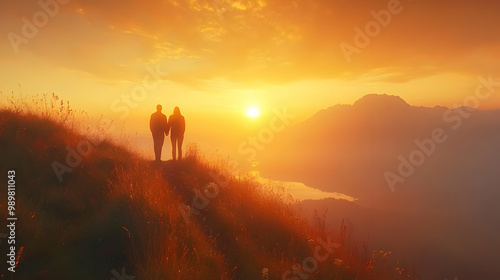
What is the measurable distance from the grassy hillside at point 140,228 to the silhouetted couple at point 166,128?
4125mm

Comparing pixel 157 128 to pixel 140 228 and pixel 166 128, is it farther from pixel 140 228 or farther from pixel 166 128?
pixel 140 228

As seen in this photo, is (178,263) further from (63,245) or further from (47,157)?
(47,157)

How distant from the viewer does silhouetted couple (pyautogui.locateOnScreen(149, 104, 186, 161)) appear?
12.6m

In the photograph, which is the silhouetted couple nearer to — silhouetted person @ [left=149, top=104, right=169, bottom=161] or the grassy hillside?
silhouetted person @ [left=149, top=104, right=169, bottom=161]

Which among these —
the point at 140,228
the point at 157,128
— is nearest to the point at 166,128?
the point at 157,128

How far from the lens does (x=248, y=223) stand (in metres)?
6.51

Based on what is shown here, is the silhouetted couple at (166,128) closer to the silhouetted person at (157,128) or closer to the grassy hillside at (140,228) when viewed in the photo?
the silhouetted person at (157,128)

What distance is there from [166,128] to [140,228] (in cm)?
908

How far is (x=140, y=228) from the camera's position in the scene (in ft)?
13.8

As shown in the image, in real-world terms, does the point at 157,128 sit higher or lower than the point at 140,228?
higher

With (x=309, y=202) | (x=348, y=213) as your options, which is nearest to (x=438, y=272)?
(x=348, y=213)

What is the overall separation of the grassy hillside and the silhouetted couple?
4.12 m

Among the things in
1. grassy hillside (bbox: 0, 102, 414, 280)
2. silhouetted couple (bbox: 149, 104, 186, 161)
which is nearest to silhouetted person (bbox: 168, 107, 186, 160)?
silhouetted couple (bbox: 149, 104, 186, 161)

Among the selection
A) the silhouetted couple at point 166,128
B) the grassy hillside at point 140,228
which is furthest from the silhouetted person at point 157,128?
the grassy hillside at point 140,228
